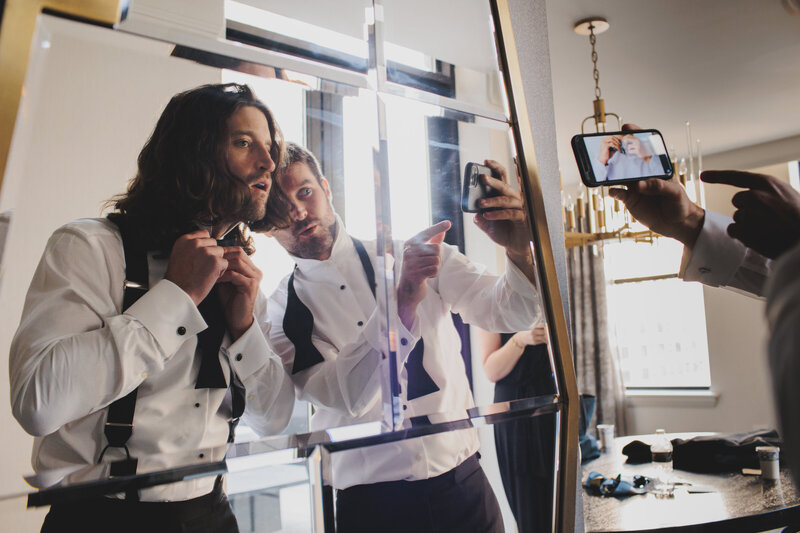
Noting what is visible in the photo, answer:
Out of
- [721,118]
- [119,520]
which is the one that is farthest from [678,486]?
[721,118]

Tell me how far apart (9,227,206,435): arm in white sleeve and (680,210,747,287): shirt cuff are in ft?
3.39

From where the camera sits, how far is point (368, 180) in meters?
0.70

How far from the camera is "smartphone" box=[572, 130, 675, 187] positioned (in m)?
0.96

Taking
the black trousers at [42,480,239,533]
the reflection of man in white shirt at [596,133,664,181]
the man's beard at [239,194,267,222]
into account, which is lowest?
the black trousers at [42,480,239,533]

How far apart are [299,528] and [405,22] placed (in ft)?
2.11

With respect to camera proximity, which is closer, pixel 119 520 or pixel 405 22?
pixel 119 520

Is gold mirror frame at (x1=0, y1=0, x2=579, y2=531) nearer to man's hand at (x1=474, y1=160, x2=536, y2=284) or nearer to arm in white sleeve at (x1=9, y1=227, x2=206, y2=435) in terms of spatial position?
man's hand at (x1=474, y1=160, x2=536, y2=284)

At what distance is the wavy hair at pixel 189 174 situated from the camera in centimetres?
54

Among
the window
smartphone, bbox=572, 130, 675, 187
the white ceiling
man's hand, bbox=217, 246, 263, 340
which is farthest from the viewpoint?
the window

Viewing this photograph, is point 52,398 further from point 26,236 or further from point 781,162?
point 781,162

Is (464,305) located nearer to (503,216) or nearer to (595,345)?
(503,216)

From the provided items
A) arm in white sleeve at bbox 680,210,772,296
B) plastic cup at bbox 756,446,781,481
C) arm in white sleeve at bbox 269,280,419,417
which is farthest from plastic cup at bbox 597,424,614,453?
arm in white sleeve at bbox 269,280,419,417

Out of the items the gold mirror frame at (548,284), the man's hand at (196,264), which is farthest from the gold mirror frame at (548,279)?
the man's hand at (196,264)

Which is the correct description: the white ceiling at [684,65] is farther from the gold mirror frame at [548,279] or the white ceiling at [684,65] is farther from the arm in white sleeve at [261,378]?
the arm in white sleeve at [261,378]
